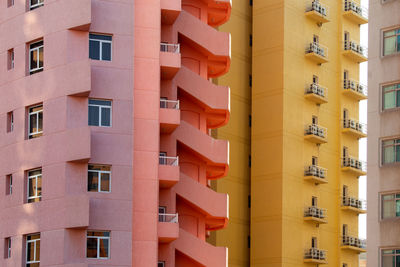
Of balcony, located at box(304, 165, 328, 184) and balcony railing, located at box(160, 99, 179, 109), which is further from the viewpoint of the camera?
balcony, located at box(304, 165, 328, 184)

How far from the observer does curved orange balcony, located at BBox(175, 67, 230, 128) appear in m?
62.0

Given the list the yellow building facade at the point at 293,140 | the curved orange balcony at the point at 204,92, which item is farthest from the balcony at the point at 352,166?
the curved orange balcony at the point at 204,92

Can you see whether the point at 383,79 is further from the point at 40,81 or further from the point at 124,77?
the point at 40,81

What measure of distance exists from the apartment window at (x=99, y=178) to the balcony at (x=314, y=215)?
28623 millimetres

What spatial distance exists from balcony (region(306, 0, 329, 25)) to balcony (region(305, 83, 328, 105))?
5.68 metres

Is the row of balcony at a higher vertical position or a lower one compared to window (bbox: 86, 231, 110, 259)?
higher

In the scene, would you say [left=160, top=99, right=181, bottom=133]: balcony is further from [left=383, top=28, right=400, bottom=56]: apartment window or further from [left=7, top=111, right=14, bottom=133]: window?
[left=383, top=28, right=400, bottom=56]: apartment window

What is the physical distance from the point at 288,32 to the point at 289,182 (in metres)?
12.4

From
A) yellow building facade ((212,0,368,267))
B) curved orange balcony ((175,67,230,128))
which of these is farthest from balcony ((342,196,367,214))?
curved orange balcony ((175,67,230,128))

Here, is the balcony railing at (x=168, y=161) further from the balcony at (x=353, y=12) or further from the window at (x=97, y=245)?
the balcony at (x=353, y=12)

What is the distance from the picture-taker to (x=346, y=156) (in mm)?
87062

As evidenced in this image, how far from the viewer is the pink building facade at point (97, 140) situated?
54031 mm

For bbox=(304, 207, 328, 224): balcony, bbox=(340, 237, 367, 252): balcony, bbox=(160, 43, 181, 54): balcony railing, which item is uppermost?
bbox=(160, 43, 181, 54): balcony railing

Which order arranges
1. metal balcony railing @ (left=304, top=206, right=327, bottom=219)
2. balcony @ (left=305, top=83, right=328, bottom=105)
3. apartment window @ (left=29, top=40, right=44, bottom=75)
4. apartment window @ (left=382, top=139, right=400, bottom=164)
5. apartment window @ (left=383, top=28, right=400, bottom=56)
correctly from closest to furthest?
apartment window @ (left=382, top=139, right=400, bottom=164), apartment window @ (left=383, top=28, right=400, bottom=56), apartment window @ (left=29, top=40, right=44, bottom=75), metal balcony railing @ (left=304, top=206, right=327, bottom=219), balcony @ (left=305, top=83, right=328, bottom=105)
